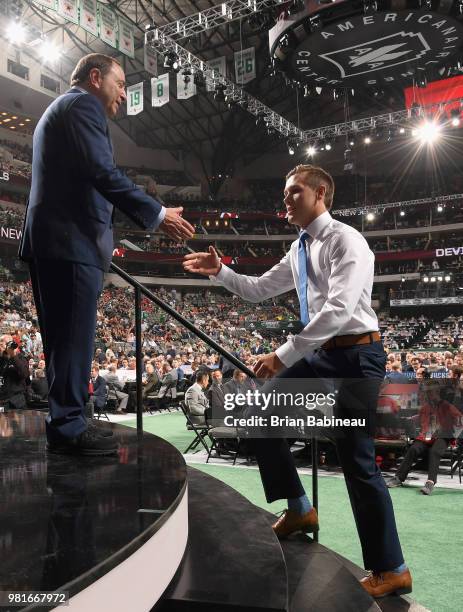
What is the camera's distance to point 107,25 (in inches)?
509

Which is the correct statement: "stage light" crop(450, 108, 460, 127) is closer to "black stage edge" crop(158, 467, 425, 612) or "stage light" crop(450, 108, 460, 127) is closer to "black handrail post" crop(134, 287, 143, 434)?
"black handrail post" crop(134, 287, 143, 434)

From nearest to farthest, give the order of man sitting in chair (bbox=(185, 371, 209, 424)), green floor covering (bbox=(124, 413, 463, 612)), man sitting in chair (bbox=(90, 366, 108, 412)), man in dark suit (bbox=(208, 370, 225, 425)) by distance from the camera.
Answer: green floor covering (bbox=(124, 413, 463, 612)), man in dark suit (bbox=(208, 370, 225, 425)), man sitting in chair (bbox=(185, 371, 209, 424)), man sitting in chair (bbox=(90, 366, 108, 412))

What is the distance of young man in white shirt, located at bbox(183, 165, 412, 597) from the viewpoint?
1.88 meters

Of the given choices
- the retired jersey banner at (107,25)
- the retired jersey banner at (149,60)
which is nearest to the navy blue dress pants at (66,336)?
the retired jersey banner at (107,25)

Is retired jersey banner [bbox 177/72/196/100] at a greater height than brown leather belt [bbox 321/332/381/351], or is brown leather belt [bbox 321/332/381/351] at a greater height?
retired jersey banner [bbox 177/72/196/100]

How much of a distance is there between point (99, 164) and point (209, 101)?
2928 centimetres

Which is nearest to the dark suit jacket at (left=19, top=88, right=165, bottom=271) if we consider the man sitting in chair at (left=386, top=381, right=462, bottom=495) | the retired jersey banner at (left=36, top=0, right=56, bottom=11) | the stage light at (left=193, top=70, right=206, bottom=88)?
the man sitting in chair at (left=386, top=381, right=462, bottom=495)

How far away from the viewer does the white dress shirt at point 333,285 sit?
1934mm

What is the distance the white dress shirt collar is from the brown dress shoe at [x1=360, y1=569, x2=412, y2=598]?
136 centimetres

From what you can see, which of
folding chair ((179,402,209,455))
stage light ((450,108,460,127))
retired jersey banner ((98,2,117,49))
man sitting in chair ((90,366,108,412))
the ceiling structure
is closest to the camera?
folding chair ((179,402,209,455))

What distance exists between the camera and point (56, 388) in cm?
180

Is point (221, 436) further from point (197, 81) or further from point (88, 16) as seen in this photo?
point (197, 81)

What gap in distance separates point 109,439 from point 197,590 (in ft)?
2.53

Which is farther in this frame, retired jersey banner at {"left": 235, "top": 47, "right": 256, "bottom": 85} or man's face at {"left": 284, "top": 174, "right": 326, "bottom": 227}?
retired jersey banner at {"left": 235, "top": 47, "right": 256, "bottom": 85}
